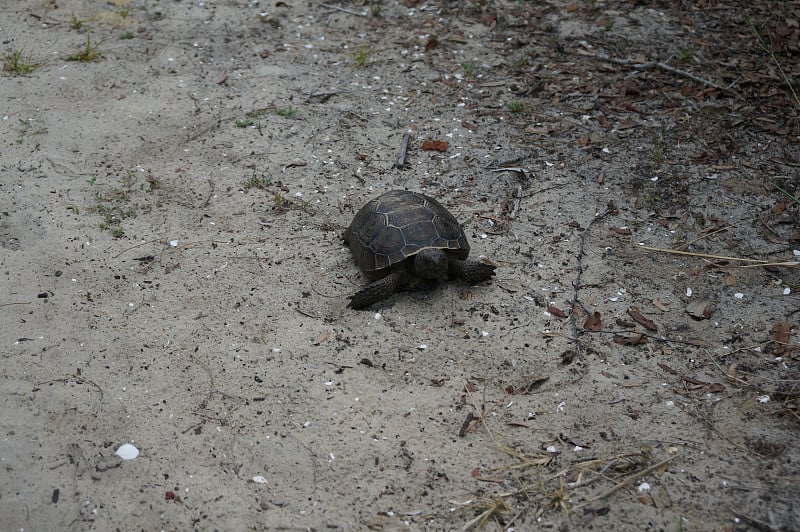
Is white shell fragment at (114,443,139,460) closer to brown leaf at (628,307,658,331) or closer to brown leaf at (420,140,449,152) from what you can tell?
brown leaf at (628,307,658,331)

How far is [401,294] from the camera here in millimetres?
4574

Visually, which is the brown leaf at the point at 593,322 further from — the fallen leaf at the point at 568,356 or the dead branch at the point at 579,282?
the fallen leaf at the point at 568,356

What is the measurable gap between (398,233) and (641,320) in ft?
5.14

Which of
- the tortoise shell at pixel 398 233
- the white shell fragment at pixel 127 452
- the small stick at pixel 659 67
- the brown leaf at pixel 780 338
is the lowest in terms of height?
the white shell fragment at pixel 127 452

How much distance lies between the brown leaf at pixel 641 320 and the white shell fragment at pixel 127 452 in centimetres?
290

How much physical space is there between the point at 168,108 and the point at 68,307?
2.48 meters

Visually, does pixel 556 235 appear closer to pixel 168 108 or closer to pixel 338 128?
pixel 338 128

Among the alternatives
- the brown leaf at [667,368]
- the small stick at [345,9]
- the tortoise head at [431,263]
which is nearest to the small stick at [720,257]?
the brown leaf at [667,368]

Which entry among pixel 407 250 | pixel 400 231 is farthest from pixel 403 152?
pixel 407 250

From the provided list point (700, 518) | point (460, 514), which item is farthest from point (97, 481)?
point (700, 518)

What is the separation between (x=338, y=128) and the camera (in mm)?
6020

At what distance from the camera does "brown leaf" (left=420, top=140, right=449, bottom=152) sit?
19.1 feet

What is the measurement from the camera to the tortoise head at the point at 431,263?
434cm

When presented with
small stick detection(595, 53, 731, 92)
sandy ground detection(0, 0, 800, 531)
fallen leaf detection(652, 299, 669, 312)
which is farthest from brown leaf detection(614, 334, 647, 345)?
small stick detection(595, 53, 731, 92)
